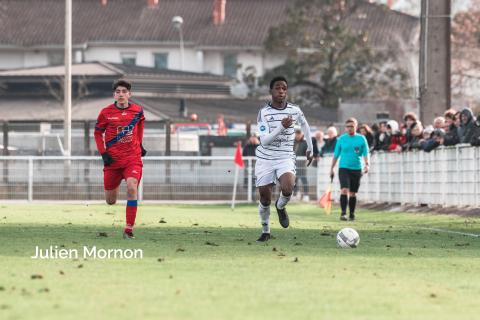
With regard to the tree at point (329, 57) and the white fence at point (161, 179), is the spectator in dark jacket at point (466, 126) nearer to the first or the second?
the white fence at point (161, 179)

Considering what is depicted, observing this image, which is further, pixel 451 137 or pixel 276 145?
pixel 451 137

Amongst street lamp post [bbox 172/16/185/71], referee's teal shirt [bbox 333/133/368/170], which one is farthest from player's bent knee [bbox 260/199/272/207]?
street lamp post [bbox 172/16/185/71]

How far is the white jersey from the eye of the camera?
1827 cm

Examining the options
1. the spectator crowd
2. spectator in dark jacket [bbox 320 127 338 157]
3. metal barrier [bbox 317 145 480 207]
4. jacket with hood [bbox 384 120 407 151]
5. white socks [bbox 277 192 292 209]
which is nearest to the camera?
white socks [bbox 277 192 292 209]

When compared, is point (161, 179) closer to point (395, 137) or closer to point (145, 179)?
point (145, 179)

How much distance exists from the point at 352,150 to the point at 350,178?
61 cm

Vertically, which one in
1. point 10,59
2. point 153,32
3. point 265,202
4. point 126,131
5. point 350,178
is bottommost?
point 265,202

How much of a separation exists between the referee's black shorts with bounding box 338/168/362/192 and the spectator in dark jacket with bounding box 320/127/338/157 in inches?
416

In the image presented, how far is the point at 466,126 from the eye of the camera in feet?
92.7

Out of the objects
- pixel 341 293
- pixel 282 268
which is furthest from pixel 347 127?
pixel 341 293

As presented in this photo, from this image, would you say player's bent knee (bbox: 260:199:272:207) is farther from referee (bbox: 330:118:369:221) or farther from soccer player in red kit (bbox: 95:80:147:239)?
referee (bbox: 330:118:369:221)

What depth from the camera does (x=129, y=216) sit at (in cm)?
1867

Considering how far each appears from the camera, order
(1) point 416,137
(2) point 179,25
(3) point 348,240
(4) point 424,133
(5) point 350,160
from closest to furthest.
Result: (3) point 348,240
(5) point 350,160
(4) point 424,133
(1) point 416,137
(2) point 179,25

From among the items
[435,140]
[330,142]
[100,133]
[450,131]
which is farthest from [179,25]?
[100,133]
